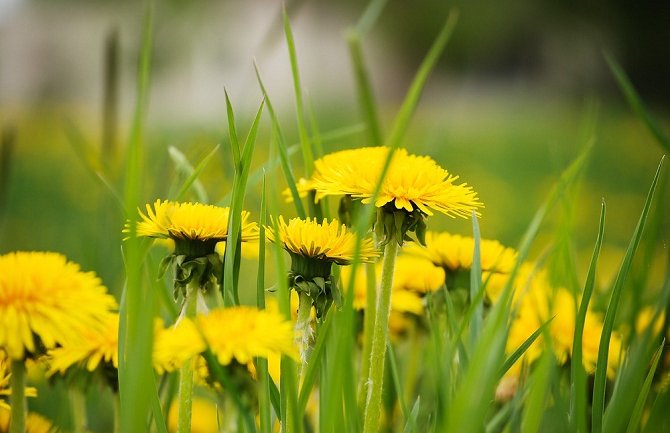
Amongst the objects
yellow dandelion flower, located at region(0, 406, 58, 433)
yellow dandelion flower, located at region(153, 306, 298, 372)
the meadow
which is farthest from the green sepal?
yellow dandelion flower, located at region(0, 406, 58, 433)

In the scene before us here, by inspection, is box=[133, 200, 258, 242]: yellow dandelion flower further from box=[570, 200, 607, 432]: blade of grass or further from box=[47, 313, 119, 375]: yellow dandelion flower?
box=[570, 200, 607, 432]: blade of grass

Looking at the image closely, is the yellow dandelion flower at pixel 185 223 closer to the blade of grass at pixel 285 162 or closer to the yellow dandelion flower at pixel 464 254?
the blade of grass at pixel 285 162

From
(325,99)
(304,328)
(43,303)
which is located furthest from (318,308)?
(325,99)

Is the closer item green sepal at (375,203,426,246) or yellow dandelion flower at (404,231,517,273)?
green sepal at (375,203,426,246)

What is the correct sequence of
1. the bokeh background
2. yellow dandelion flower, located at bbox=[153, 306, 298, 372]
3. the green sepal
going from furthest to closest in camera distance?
the bokeh background
the green sepal
yellow dandelion flower, located at bbox=[153, 306, 298, 372]

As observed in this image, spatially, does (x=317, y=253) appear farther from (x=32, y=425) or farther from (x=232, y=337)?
(x=32, y=425)

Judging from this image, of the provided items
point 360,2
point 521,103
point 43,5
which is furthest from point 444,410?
point 360,2

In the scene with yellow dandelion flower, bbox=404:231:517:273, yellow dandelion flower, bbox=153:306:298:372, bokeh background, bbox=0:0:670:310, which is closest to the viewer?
yellow dandelion flower, bbox=153:306:298:372

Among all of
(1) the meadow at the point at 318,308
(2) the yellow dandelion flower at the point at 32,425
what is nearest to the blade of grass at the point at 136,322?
(1) the meadow at the point at 318,308
